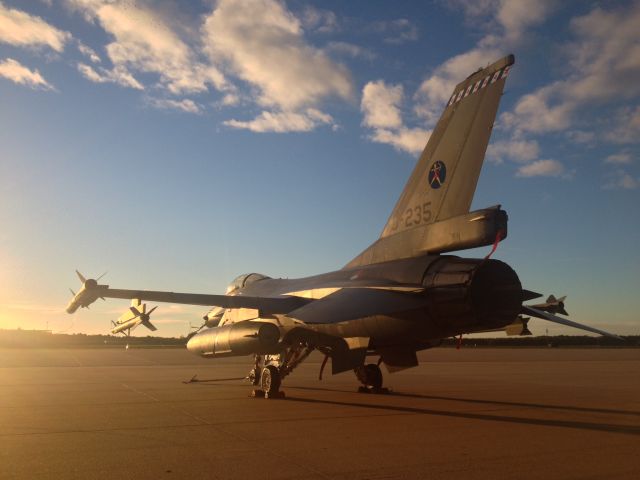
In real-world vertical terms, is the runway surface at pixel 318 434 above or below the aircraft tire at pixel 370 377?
below

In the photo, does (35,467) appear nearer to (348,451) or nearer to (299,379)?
(348,451)

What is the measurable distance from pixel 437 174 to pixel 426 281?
6.39 ft

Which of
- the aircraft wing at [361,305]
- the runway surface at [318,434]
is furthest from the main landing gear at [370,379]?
the aircraft wing at [361,305]

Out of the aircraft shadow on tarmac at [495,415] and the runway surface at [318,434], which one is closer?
the runway surface at [318,434]

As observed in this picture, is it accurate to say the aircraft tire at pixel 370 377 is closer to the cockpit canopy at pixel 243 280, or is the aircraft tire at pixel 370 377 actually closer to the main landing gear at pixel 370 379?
the main landing gear at pixel 370 379

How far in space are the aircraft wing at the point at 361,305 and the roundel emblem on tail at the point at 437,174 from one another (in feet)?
6.62

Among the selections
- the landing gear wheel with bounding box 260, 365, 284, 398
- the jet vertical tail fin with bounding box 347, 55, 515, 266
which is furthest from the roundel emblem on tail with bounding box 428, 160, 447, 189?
the landing gear wheel with bounding box 260, 365, 284, 398

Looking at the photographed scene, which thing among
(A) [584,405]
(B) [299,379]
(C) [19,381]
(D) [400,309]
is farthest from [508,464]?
(C) [19,381]

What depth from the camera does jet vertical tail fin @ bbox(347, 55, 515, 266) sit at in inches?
353

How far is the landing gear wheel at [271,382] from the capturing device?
12055mm

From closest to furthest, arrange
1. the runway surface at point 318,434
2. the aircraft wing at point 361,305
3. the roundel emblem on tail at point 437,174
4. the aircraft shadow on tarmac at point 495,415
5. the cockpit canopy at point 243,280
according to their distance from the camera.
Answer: the runway surface at point 318,434 < the aircraft shadow on tarmac at point 495,415 < the aircraft wing at point 361,305 < the roundel emblem on tail at point 437,174 < the cockpit canopy at point 243,280

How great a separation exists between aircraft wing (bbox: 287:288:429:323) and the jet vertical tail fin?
3.17ft

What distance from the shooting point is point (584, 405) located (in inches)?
424

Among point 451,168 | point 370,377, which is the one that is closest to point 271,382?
point 370,377
